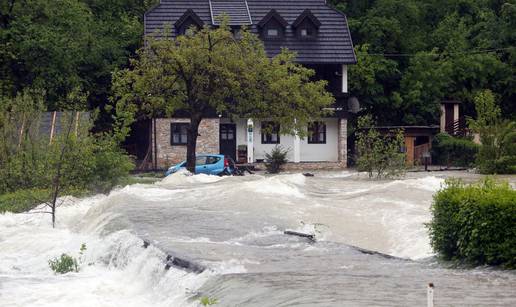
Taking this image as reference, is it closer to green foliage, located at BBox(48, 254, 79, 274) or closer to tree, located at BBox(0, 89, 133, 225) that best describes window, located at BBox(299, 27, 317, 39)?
tree, located at BBox(0, 89, 133, 225)

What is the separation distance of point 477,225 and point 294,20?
4542 cm

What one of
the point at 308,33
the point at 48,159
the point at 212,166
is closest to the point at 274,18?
the point at 308,33

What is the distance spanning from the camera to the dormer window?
196ft

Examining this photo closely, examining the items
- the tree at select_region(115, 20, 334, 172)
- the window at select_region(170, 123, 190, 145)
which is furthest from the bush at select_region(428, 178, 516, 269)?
the window at select_region(170, 123, 190, 145)

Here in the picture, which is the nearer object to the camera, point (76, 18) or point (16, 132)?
point (16, 132)

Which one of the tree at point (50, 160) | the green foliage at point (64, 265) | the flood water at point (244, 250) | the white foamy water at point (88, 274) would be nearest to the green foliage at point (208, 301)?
the flood water at point (244, 250)

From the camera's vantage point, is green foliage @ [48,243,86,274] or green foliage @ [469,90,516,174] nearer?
green foliage @ [48,243,86,274]

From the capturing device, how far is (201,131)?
2240 inches

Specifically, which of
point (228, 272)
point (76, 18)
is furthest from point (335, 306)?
point (76, 18)

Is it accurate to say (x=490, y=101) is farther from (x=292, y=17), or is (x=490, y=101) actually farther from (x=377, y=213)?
(x=377, y=213)

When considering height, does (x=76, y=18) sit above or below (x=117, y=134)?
above

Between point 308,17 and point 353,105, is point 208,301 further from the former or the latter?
point 353,105

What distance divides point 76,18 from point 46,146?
79.4 feet

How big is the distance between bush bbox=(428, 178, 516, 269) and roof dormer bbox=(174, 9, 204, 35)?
41.4 meters
